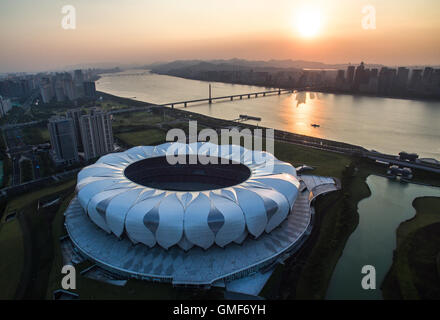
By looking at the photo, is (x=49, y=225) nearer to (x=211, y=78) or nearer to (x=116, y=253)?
(x=116, y=253)

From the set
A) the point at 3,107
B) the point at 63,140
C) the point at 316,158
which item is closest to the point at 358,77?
the point at 316,158

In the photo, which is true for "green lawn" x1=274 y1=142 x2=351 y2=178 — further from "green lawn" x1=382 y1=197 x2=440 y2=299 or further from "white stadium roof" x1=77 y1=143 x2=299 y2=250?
"white stadium roof" x1=77 y1=143 x2=299 y2=250

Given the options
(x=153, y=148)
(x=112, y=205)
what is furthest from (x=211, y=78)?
(x=112, y=205)

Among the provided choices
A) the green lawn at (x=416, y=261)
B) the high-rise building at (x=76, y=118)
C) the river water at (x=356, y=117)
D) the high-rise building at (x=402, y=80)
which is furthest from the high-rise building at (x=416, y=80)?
the high-rise building at (x=76, y=118)

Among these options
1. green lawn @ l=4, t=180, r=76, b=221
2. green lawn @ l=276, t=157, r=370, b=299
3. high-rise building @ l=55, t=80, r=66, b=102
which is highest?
high-rise building @ l=55, t=80, r=66, b=102

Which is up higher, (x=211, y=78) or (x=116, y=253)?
(x=211, y=78)

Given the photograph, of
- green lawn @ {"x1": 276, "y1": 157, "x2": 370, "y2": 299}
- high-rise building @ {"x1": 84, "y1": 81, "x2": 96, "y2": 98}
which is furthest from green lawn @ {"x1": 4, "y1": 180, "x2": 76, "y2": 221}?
high-rise building @ {"x1": 84, "y1": 81, "x2": 96, "y2": 98}

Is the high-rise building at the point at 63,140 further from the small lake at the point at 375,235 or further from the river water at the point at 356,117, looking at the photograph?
the river water at the point at 356,117
